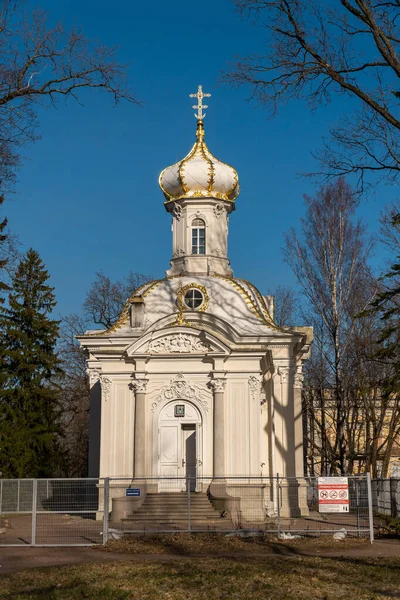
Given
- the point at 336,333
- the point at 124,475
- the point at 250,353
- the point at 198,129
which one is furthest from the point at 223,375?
the point at 198,129

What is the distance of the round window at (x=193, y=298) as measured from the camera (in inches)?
1092

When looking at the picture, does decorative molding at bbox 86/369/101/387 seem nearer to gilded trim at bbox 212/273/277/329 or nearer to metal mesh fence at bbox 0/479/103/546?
metal mesh fence at bbox 0/479/103/546

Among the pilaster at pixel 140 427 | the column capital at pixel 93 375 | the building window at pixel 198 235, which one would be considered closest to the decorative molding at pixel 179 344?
the pilaster at pixel 140 427

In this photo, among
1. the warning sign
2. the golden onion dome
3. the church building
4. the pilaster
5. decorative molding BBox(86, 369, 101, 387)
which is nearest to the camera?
the warning sign

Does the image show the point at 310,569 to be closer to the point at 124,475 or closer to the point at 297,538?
the point at 297,538

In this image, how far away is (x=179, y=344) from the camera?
24500mm

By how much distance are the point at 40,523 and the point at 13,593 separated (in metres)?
12.7

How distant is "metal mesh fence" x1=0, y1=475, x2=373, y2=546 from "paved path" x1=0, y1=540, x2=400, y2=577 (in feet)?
4.07

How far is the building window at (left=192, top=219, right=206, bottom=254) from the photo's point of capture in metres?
31.2

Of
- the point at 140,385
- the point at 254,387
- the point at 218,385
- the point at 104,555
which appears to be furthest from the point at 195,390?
the point at 104,555

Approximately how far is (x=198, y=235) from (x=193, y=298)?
4.27 meters

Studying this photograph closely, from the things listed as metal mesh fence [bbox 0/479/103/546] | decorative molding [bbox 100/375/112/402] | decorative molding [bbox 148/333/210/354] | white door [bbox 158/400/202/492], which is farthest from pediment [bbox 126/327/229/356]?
metal mesh fence [bbox 0/479/103/546]

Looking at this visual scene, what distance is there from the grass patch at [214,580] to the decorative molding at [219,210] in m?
18.9

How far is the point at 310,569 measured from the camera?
13.1 metres
